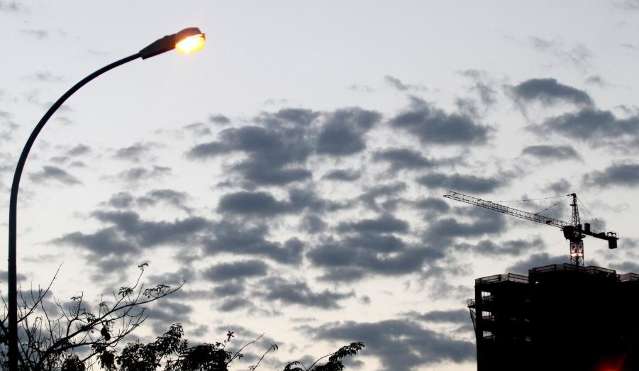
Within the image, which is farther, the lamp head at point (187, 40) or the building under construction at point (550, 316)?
the building under construction at point (550, 316)

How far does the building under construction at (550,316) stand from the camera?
488ft

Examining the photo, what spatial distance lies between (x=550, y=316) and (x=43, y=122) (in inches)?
5527

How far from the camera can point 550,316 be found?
150750mm

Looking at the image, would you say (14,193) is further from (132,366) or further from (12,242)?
(132,366)

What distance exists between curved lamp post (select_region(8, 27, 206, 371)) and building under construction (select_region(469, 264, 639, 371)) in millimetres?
132878

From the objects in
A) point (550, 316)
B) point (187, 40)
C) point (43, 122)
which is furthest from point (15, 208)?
point (550, 316)

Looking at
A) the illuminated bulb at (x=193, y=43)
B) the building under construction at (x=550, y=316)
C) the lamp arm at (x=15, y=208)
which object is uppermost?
the building under construction at (x=550, y=316)

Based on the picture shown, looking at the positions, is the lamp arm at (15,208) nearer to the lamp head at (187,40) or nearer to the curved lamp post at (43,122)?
the curved lamp post at (43,122)

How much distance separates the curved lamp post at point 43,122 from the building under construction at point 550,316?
436 feet

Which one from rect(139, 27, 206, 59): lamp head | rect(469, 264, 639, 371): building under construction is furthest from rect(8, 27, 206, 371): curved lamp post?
rect(469, 264, 639, 371): building under construction

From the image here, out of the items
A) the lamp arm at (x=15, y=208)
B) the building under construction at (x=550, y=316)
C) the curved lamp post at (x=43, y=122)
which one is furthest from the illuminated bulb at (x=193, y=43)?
the building under construction at (x=550, y=316)

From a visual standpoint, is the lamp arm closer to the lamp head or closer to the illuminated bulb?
the lamp head

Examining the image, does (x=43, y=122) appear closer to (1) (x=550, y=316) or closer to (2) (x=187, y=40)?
(2) (x=187, y=40)

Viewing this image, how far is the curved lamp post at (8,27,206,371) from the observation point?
17.0 metres
